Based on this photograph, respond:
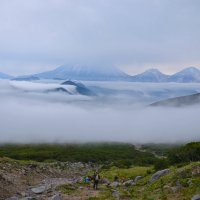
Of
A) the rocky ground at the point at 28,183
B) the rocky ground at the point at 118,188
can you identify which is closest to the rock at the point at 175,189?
the rocky ground at the point at 118,188

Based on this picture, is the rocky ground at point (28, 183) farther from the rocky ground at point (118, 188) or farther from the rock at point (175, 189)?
the rock at point (175, 189)

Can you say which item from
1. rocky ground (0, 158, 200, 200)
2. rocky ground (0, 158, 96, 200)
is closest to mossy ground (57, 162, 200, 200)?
rocky ground (0, 158, 200, 200)

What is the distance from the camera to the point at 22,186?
4269 cm

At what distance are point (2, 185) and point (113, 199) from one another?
13710 mm

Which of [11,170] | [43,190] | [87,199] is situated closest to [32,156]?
[11,170]

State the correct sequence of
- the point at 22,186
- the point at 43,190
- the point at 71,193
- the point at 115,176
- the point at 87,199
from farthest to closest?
1. the point at 115,176
2. the point at 22,186
3. the point at 43,190
4. the point at 71,193
5. the point at 87,199

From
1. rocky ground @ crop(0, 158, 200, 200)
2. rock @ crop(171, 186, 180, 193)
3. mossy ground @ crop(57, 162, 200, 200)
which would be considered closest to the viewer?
mossy ground @ crop(57, 162, 200, 200)

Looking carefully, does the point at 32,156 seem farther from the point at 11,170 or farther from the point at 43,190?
the point at 43,190

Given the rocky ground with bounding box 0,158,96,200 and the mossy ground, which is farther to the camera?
the rocky ground with bounding box 0,158,96,200

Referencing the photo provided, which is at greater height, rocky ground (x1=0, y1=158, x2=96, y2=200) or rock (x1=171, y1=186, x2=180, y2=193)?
rock (x1=171, y1=186, x2=180, y2=193)

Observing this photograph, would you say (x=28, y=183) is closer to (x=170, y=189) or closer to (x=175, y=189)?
(x=170, y=189)

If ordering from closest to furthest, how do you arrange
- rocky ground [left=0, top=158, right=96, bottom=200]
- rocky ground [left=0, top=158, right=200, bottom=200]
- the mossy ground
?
the mossy ground < rocky ground [left=0, top=158, right=200, bottom=200] < rocky ground [left=0, top=158, right=96, bottom=200]

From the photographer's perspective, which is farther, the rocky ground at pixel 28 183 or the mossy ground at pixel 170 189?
the rocky ground at pixel 28 183

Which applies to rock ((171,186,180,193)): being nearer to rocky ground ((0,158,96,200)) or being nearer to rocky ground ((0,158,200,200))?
rocky ground ((0,158,200,200))
